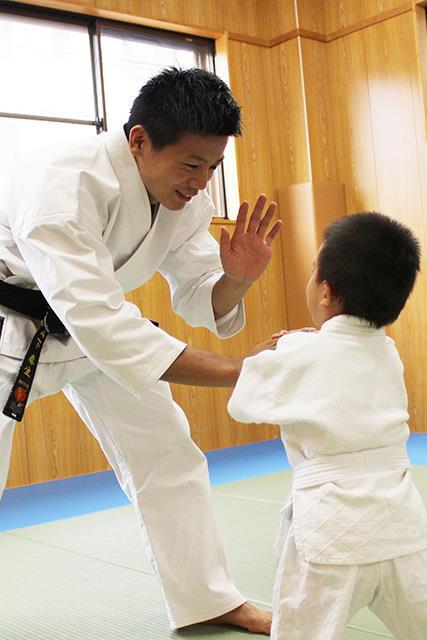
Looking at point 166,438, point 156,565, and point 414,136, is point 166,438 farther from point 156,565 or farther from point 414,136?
point 414,136

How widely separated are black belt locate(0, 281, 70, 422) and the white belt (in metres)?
0.76

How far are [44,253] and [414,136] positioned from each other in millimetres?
4536

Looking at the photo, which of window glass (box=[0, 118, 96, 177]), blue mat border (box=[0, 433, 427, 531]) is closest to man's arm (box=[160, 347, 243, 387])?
blue mat border (box=[0, 433, 427, 531])

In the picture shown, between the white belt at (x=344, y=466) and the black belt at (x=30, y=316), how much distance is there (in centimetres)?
76

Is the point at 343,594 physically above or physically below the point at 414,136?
below

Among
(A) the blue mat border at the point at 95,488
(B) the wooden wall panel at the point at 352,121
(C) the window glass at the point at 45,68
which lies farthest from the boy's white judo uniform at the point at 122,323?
(B) the wooden wall panel at the point at 352,121

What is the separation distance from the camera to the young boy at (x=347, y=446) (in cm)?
146

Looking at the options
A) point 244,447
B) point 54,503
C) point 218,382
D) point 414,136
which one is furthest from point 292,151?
point 218,382

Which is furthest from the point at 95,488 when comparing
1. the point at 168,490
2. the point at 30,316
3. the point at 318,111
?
the point at 318,111

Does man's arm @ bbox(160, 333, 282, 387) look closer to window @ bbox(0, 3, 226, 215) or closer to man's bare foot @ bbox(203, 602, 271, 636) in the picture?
man's bare foot @ bbox(203, 602, 271, 636)

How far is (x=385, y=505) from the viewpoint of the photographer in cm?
148

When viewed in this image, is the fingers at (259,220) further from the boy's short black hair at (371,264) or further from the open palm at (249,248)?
the boy's short black hair at (371,264)

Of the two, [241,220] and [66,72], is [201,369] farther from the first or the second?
[66,72]

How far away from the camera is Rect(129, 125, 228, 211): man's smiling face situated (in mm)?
1938
